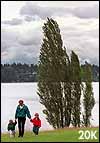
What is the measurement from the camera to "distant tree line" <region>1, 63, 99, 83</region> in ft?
36.8

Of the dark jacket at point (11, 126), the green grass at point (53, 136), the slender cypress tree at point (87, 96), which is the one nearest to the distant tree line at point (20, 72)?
the slender cypress tree at point (87, 96)

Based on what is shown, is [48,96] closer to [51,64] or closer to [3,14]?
[51,64]

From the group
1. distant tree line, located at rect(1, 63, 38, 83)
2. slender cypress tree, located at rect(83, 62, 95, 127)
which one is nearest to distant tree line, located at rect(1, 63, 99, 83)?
distant tree line, located at rect(1, 63, 38, 83)

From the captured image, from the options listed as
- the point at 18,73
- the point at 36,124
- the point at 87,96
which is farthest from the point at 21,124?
the point at 87,96

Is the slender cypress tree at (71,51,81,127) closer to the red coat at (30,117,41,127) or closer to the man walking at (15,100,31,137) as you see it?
the red coat at (30,117,41,127)

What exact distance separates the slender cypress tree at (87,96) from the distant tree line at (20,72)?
17 cm

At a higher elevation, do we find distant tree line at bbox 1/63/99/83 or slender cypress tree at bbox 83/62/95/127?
distant tree line at bbox 1/63/99/83

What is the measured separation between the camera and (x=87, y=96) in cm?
1301

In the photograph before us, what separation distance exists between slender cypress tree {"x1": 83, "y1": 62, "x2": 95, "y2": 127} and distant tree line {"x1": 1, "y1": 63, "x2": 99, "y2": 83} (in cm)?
17

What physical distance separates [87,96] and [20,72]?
2.51m

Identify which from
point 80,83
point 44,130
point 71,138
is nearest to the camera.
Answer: point 71,138

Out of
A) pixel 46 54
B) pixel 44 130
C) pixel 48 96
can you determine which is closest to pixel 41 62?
pixel 46 54

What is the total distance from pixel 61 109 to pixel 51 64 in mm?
1364

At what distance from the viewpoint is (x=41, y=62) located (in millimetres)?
11844
